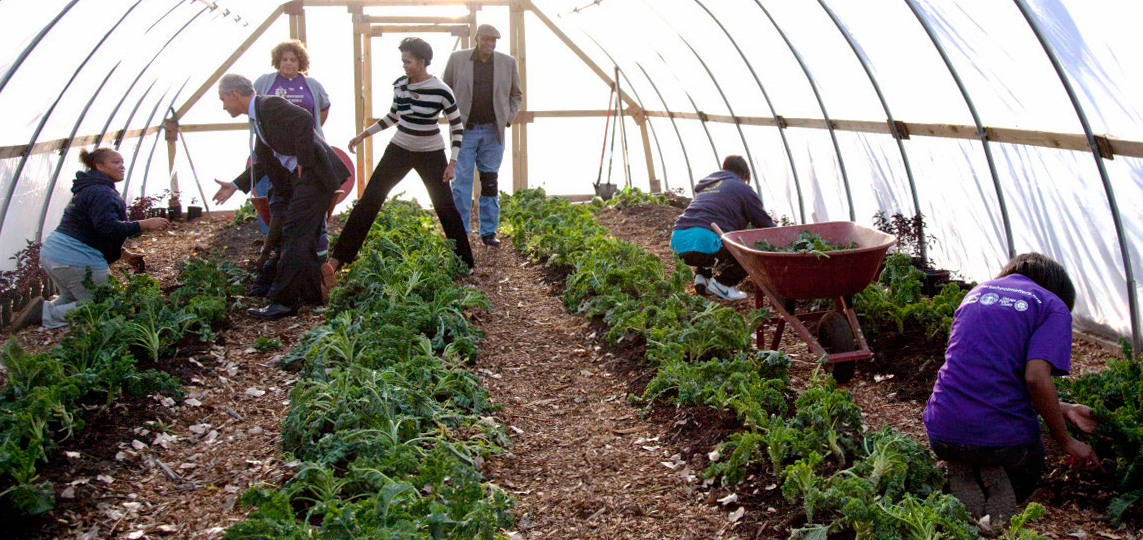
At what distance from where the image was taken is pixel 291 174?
682cm

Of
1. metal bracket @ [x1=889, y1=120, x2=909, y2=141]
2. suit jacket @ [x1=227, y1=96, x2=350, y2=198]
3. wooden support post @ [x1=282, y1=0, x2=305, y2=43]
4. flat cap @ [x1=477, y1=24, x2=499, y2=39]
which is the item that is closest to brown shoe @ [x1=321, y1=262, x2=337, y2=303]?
suit jacket @ [x1=227, y1=96, x2=350, y2=198]

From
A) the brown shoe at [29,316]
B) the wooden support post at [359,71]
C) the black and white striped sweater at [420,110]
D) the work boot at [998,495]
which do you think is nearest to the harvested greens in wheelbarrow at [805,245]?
the work boot at [998,495]

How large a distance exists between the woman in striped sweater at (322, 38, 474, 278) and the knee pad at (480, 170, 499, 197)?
1493 mm

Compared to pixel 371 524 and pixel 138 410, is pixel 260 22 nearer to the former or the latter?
pixel 138 410

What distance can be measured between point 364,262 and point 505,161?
7.20 metres

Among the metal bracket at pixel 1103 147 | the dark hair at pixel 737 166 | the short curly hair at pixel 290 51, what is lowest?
the dark hair at pixel 737 166

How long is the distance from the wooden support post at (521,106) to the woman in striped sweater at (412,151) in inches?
242

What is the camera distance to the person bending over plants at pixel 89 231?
21.8 feet

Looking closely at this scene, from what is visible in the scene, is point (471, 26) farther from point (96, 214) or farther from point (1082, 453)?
point (1082, 453)

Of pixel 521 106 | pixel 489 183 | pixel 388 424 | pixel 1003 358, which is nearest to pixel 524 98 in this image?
pixel 521 106

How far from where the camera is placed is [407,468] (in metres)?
3.84

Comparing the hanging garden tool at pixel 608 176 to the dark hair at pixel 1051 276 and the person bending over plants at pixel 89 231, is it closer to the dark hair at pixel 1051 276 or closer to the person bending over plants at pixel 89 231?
the person bending over plants at pixel 89 231

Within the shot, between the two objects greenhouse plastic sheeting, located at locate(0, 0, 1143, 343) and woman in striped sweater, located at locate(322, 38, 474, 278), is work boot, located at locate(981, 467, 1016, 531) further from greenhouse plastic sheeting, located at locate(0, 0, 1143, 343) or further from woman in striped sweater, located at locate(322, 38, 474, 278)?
woman in striped sweater, located at locate(322, 38, 474, 278)

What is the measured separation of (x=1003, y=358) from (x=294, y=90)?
5.94 m
